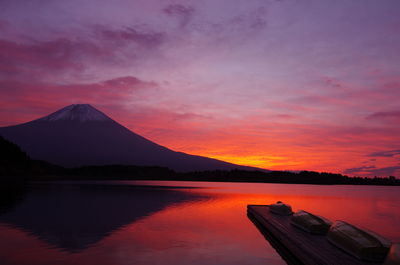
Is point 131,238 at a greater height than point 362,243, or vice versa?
point 362,243

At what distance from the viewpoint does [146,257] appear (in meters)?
16.2

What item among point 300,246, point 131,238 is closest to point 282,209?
point 300,246

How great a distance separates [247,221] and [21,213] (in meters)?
19.5

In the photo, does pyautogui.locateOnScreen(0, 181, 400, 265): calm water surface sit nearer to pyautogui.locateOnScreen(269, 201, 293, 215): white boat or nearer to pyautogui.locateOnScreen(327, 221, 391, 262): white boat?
pyautogui.locateOnScreen(269, 201, 293, 215): white boat

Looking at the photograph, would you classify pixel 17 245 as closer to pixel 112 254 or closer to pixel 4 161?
pixel 112 254

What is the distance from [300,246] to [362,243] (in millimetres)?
3264

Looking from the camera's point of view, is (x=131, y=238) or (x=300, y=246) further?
(x=131, y=238)

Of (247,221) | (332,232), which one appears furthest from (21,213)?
(332,232)

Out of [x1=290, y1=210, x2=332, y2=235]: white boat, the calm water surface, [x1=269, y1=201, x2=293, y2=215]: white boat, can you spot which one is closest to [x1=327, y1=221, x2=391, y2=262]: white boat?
[x1=290, y1=210, x2=332, y2=235]: white boat

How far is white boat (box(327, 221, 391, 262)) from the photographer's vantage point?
13.1 metres

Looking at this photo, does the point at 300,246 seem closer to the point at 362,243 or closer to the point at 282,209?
the point at 362,243

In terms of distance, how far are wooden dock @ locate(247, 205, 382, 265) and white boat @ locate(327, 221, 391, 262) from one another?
10.0 inches

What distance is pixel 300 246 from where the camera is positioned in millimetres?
16109

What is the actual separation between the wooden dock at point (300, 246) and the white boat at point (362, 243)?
25 centimetres
